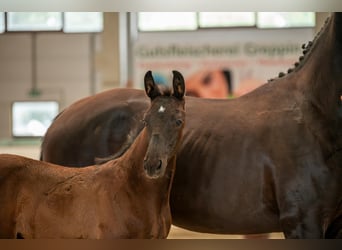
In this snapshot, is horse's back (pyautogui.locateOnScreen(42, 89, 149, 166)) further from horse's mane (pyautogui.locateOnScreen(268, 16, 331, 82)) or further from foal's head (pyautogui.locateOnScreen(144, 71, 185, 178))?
horse's mane (pyautogui.locateOnScreen(268, 16, 331, 82))

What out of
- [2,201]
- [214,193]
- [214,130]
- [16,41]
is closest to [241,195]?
[214,193]

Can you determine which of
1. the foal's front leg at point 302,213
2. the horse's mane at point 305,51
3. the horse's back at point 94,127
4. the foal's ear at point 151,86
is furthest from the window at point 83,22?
the foal's front leg at point 302,213

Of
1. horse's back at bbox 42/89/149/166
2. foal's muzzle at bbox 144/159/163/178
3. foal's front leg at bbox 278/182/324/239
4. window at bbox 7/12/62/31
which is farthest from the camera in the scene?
horse's back at bbox 42/89/149/166

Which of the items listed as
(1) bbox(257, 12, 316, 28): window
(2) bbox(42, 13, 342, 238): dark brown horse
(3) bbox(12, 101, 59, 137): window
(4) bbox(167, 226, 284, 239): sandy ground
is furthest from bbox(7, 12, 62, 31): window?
(4) bbox(167, 226, 284, 239): sandy ground

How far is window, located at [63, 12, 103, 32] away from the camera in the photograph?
6.28 feet

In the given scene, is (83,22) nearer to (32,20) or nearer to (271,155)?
(32,20)

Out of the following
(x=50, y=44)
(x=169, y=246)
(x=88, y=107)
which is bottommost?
(x=169, y=246)

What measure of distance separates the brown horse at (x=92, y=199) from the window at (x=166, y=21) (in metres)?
0.35

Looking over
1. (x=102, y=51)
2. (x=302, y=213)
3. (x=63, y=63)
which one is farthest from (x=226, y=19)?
(x=302, y=213)

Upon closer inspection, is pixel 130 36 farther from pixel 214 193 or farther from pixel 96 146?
pixel 214 193

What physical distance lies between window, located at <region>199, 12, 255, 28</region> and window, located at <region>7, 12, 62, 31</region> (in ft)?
1.66

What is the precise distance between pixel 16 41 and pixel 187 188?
2.53 feet

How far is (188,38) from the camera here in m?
2.21

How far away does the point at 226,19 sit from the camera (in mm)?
2107
